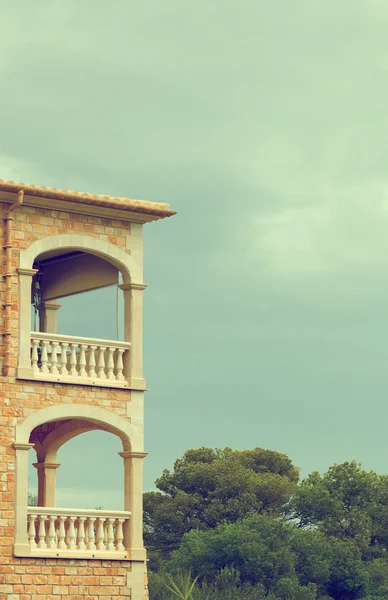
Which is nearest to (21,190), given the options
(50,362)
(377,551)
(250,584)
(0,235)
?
(0,235)

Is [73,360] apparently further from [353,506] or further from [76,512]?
[353,506]

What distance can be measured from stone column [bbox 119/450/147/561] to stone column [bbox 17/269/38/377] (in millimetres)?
3408

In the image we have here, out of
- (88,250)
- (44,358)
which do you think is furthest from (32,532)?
(88,250)

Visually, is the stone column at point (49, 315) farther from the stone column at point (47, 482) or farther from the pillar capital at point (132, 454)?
the pillar capital at point (132, 454)

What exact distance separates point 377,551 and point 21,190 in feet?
159

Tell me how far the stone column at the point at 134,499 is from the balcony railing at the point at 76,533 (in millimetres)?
159

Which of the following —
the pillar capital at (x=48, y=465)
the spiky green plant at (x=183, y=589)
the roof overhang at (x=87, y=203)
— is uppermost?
the roof overhang at (x=87, y=203)

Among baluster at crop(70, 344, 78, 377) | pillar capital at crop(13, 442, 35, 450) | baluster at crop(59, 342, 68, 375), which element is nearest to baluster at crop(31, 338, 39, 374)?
baluster at crop(59, 342, 68, 375)

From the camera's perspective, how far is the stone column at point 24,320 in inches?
1124

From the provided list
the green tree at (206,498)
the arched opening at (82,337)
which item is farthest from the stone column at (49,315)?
the green tree at (206,498)

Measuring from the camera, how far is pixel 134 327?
3050 cm

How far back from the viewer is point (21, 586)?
27.7 metres

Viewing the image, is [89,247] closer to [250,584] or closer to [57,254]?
[57,254]

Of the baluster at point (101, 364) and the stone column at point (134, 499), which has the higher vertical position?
the baluster at point (101, 364)
